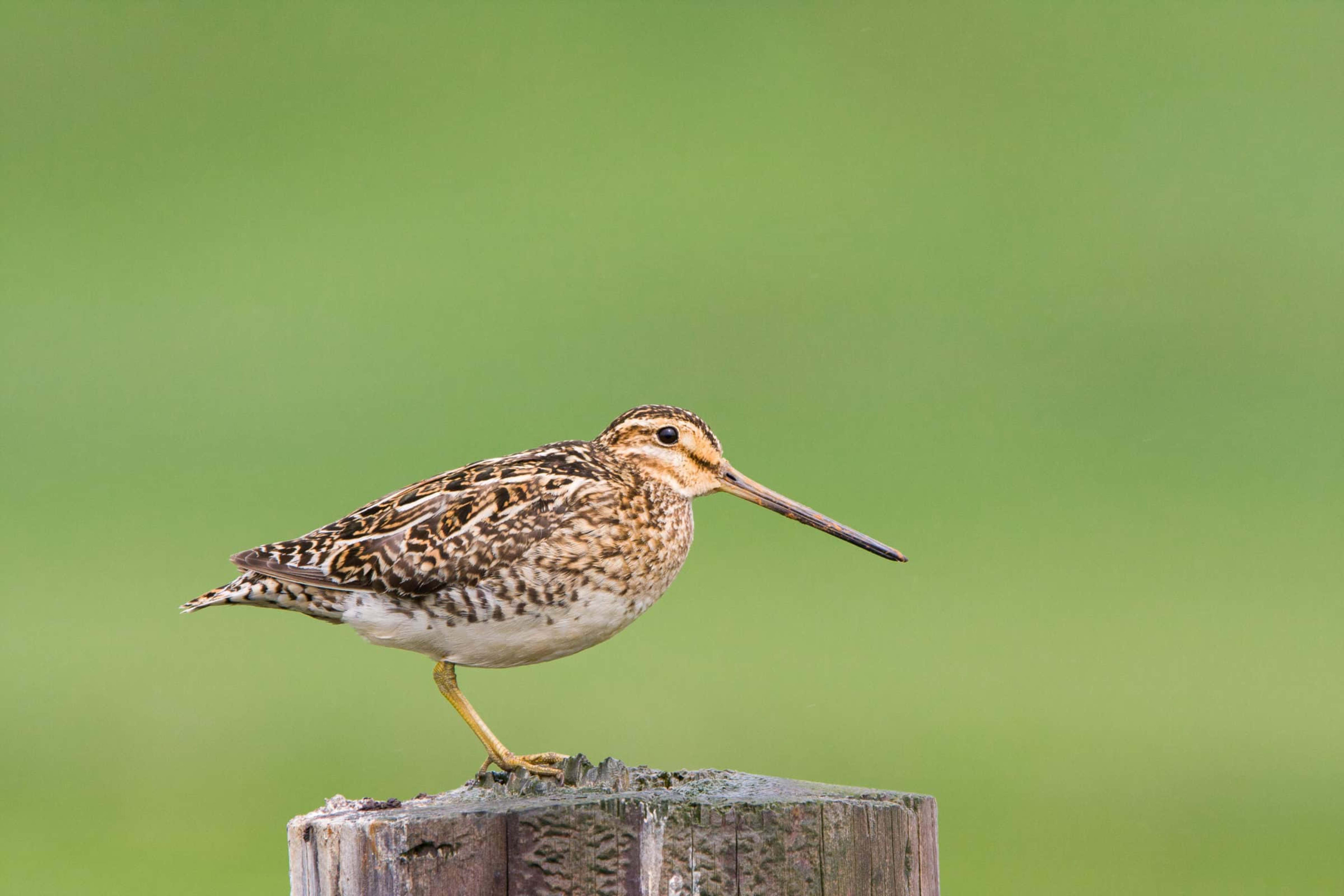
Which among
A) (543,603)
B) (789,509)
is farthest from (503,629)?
(789,509)

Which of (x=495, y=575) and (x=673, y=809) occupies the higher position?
(x=495, y=575)

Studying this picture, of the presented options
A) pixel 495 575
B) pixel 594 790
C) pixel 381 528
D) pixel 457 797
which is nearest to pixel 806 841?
pixel 594 790

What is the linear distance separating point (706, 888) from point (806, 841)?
29 centimetres

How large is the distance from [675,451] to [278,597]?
1.70 meters

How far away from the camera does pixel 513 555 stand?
22.4ft

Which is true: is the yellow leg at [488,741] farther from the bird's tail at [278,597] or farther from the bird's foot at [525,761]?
the bird's tail at [278,597]

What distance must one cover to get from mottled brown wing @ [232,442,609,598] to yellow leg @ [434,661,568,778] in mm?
493

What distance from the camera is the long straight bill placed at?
6969 millimetres

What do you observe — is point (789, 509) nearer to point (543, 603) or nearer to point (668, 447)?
point (668, 447)

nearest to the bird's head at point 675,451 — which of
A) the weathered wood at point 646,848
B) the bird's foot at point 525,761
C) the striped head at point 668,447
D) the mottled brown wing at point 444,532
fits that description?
the striped head at point 668,447

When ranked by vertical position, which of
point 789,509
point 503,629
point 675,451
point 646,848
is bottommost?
point 646,848

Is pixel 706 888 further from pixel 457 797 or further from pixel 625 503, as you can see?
pixel 625 503

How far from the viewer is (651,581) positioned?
7.10 meters

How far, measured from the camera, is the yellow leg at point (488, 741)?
6719 millimetres
